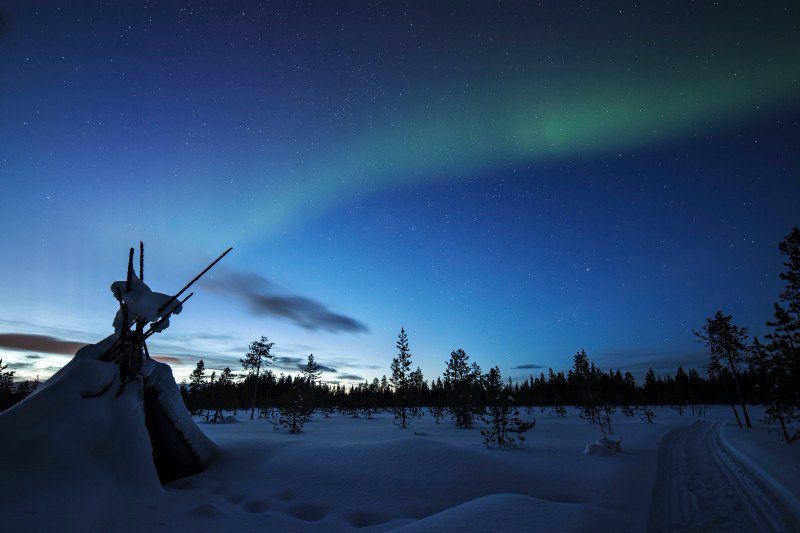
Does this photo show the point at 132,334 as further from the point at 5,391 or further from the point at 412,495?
the point at 5,391

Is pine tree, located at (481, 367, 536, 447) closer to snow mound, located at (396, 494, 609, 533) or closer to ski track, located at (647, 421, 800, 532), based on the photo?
ski track, located at (647, 421, 800, 532)

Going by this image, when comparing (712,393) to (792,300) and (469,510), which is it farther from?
(469,510)

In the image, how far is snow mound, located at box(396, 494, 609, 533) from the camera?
490 cm

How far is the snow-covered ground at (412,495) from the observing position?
497 cm

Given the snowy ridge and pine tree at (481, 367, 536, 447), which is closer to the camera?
the snowy ridge

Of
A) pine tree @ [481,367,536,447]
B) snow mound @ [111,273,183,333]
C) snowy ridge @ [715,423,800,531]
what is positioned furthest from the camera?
pine tree @ [481,367,536,447]

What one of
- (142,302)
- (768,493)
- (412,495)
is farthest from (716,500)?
(142,302)

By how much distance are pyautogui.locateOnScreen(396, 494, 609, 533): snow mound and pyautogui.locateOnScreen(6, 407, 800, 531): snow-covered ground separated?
0.02 meters

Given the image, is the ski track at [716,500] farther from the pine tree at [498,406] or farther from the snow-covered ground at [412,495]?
the pine tree at [498,406]

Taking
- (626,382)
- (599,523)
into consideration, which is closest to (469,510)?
(599,523)

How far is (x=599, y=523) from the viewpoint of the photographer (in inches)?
223

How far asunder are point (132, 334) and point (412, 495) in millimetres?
7727

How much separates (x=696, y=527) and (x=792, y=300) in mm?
21040

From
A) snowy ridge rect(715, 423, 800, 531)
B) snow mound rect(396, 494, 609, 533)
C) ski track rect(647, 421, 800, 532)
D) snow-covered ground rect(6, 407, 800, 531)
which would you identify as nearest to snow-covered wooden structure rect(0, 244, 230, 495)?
snow-covered ground rect(6, 407, 800, 531)
